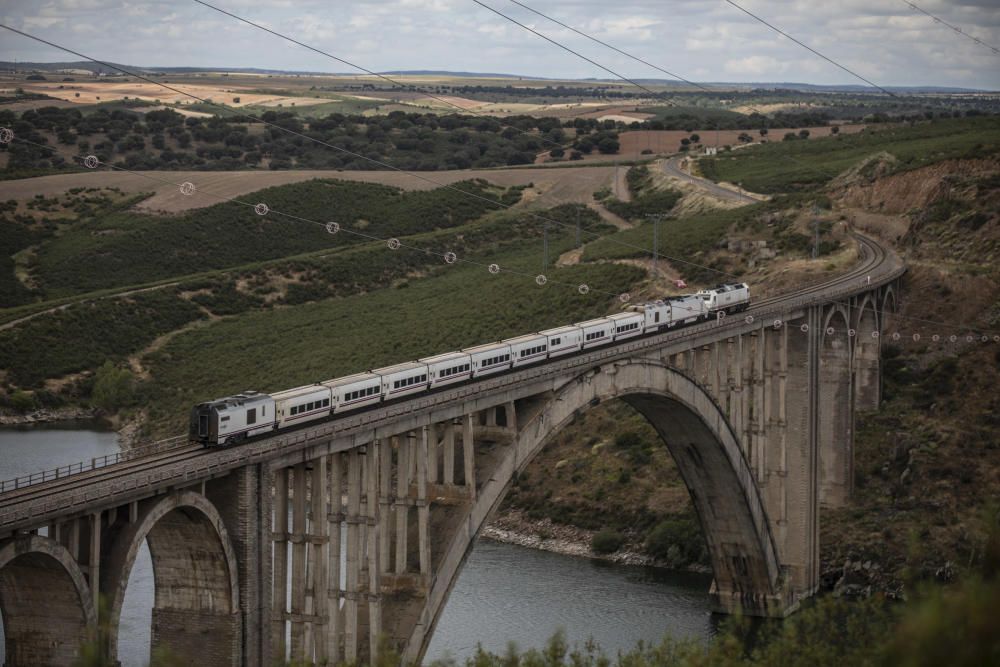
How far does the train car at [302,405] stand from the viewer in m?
40.2

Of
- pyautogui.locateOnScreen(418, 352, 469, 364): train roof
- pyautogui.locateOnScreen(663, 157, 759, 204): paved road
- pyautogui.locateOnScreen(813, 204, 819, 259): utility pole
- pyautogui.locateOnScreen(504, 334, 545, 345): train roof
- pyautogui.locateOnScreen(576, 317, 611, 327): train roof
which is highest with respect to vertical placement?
pyautogui.locateOnScreen(663, 157, 759, 204): paved road

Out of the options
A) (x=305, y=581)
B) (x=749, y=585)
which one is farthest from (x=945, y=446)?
(x=305, y=581)

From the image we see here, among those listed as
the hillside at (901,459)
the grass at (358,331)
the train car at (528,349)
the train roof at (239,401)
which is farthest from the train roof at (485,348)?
the grass at (358,331)

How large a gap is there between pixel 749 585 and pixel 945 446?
14745mm

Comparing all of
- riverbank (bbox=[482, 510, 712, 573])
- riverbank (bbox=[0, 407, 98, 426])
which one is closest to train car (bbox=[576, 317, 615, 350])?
riverbank (bbox=[482, 510, 712, 573])

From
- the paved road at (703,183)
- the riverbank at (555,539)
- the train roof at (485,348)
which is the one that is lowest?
the riverbank at (555,539)

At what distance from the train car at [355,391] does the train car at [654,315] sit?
56.9 ft

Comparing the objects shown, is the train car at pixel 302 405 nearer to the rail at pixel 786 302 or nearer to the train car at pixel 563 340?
A: the rail at pixel 786 302

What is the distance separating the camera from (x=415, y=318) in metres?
102

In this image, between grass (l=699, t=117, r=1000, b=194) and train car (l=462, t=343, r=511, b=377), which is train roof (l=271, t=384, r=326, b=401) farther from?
grass (l=699, t=117, r=1000, b=194)

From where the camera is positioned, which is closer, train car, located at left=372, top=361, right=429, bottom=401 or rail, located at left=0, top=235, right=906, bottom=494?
train car, located at left=372, top=361, right=429, bottom=401

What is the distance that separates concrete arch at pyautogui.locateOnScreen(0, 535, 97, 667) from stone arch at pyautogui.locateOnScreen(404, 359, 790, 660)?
12.2m

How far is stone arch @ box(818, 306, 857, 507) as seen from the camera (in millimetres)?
71188

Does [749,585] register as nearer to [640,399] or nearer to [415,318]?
[640,399]
